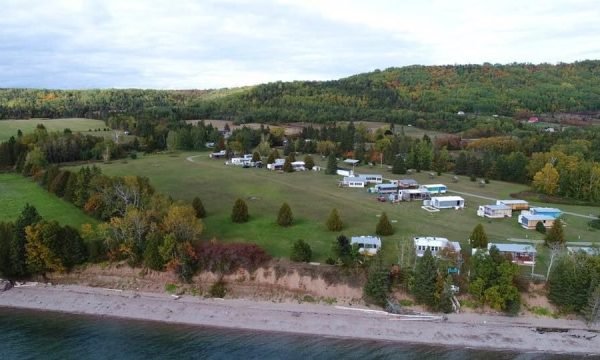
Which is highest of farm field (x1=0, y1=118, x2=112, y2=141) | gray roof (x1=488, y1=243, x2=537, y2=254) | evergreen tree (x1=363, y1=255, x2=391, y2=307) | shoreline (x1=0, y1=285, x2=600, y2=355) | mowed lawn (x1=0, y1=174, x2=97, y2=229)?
farm field (x1=0, y1=118, x2=112, y2=141)

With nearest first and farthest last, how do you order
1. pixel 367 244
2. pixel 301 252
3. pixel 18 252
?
pixel 301 252
pixel 18 252
pixel 367 244

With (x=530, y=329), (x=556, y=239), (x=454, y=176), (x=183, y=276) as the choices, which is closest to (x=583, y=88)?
(x=454, y=176)

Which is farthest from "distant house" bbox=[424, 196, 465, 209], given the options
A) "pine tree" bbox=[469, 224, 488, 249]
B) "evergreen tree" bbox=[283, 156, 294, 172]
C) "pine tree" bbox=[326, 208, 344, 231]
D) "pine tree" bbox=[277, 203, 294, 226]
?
"evergreen tree" bbox=[283, 156, 294, 172]

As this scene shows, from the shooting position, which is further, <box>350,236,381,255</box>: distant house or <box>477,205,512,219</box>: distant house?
<box>477,205,512,219</box>: distant house

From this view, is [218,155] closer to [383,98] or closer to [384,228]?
[384,228]

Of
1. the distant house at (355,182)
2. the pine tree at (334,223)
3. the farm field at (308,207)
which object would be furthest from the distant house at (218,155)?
the pine tree at (334,223)

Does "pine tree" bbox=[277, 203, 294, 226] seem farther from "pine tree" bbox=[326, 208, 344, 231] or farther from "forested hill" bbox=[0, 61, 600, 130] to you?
"forested hill" bbox=[0, 61, 600, 130]

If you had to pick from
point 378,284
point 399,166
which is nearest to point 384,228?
point 378,284
